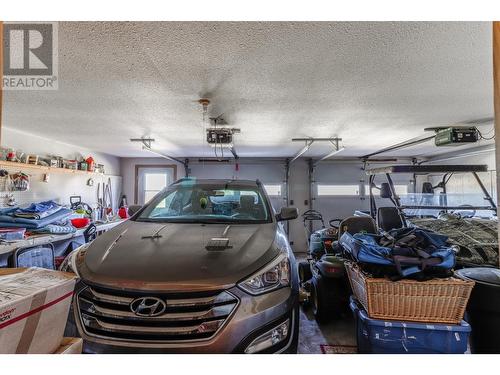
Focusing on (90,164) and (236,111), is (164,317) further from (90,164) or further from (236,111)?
(90,164)

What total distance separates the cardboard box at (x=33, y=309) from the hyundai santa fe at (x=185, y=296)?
0.35 metres

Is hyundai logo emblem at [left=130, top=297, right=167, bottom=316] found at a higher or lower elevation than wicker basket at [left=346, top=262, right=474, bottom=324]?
higher

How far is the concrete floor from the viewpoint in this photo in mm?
2436

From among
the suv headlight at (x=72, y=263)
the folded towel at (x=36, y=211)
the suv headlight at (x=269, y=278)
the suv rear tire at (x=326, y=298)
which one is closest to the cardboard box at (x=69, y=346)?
the suv headlight at (x=72, y=263)

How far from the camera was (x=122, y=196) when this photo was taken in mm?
7855

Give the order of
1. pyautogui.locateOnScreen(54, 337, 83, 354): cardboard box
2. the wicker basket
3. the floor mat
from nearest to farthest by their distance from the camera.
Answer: pyautogui.locateOnScreen(54, 337, 83, 354): cardboard box < the wicker basket < the floor mat

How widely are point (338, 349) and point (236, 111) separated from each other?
2948 millimetres

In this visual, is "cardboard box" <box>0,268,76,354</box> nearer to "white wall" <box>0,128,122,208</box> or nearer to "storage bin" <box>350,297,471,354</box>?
"storage bin" <box>350,297,471,354</box>

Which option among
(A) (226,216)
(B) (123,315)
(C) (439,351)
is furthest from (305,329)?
(B) (123,315)

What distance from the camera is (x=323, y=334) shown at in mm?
2652

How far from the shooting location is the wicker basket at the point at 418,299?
1.76m

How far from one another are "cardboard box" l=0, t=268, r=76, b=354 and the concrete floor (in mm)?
2059

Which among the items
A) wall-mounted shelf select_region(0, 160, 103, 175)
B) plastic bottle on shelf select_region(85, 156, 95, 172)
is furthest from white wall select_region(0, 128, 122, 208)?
plastic bottle on shelf select_region(85, 156, 95, 172)

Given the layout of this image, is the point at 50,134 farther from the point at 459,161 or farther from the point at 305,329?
the point at 459,161
